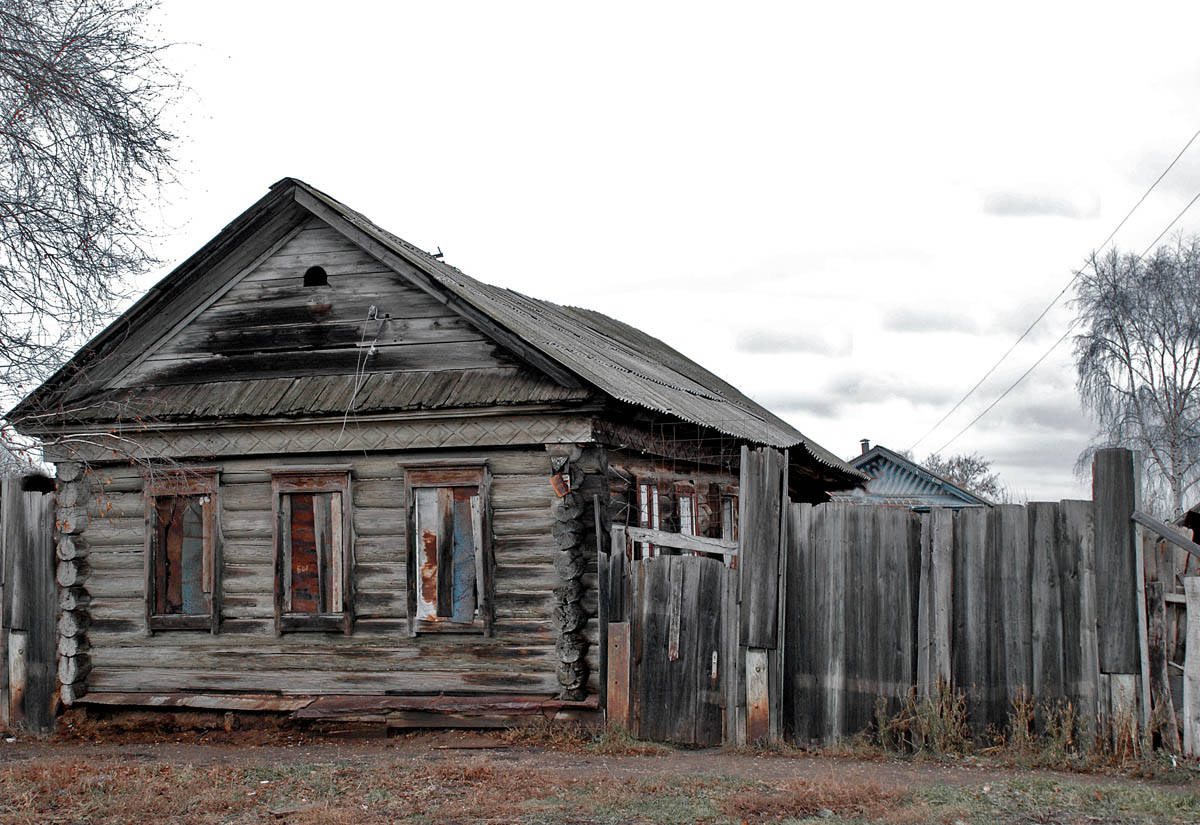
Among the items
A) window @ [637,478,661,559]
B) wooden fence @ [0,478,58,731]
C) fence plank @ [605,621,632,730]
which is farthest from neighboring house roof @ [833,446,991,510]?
wooden fence @ [0,478,58,731]

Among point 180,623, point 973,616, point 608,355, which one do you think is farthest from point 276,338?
point 973,616

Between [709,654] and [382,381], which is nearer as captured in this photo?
[709,654]

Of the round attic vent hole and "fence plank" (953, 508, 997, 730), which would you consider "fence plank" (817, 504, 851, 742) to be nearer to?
"fence plank" (953, 508, 997, 730)

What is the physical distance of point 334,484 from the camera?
1228 centimetres

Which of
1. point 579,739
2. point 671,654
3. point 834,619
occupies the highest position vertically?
point 834,619

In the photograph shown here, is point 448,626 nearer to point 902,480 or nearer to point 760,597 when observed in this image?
point 760,597

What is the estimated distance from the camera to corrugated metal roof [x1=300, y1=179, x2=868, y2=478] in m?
11.7

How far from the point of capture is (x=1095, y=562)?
29.3ft

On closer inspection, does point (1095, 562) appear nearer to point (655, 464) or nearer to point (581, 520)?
point (581, 520)

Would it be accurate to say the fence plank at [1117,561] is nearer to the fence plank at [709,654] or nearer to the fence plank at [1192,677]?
the fence plank at [1192,677]

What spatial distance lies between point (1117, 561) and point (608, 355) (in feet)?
27.9

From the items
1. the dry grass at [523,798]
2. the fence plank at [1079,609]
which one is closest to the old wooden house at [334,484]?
the dry grass at [523,798]

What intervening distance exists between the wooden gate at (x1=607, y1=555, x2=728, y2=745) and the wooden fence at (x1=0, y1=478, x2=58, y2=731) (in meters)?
6.68

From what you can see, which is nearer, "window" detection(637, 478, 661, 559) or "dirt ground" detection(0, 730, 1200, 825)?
"dirt ground" detection(0, 730, 1200, 825)
